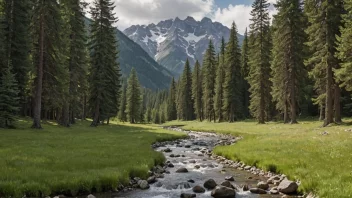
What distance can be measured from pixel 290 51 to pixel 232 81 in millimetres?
24315

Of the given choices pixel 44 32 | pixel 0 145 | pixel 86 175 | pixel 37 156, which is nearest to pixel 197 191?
pixel 86 175

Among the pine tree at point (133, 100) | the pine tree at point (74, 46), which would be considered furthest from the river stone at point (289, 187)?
the pine tree at point (133, 100)

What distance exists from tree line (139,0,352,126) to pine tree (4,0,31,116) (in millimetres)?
36068

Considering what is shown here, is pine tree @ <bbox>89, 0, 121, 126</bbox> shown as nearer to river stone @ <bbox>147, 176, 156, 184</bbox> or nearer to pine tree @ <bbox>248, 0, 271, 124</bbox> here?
pine tree @ <bbox>248, 0, 271, 124</bbox>

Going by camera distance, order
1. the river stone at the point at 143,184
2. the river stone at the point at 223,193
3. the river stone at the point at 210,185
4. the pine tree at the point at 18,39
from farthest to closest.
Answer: the pine tree at the point at 18,39 → the river stone at the point at 210,185 → the river stone at the point at 143,184 → the river stone at the point at 223,193

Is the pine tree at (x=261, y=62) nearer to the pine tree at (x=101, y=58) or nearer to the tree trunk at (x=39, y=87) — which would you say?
the pine tree at (x=101, y=58)

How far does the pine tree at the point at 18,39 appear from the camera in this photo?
41.5 metres

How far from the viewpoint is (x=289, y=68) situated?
4559 cm

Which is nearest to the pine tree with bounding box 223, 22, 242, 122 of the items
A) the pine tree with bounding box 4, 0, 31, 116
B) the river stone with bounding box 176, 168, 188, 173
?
the pine tree with bounding box 4, 0, 31, 116

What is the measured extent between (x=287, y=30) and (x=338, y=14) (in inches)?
386

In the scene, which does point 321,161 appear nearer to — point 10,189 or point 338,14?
point 10,189

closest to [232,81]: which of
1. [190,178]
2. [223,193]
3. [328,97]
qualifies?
[328,97]

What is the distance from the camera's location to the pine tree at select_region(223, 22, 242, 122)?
68500 mm

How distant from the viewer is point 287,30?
148 ft
